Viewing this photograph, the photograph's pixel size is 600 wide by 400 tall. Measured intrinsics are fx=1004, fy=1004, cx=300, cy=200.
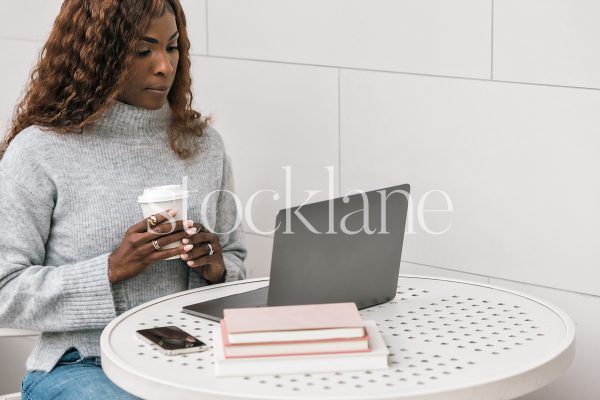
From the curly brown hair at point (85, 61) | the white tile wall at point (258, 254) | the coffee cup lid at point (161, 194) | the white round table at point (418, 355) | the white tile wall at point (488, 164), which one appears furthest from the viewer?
the white tile wall at point (258, 254)

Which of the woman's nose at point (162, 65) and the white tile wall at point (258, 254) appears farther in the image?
the white tile wall at point (258, 254)

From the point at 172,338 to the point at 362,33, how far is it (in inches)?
43.7

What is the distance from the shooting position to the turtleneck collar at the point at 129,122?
2107 mm

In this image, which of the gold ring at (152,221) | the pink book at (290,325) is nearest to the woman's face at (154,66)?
the gold ring at (152,221)

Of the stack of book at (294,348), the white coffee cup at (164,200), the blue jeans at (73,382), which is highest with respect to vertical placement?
the white coffee cup at (164,200)

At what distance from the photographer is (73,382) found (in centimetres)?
191

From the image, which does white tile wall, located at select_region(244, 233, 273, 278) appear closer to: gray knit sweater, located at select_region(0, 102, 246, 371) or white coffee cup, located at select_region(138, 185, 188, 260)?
gray knit sweater, located at select_region(0, 102, 246, 371)

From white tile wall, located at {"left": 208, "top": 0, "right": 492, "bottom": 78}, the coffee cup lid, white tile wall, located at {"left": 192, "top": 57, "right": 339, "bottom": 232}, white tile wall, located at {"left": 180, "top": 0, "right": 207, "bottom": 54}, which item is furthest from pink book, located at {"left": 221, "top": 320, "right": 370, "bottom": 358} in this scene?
white tile wall, located at {"left": 180, "top": 0, "right": 207, "bottom": 54}

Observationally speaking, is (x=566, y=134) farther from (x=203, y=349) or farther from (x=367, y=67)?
(x=203, y=349)

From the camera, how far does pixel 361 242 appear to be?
1.75 m

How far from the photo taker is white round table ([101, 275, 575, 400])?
1438mm

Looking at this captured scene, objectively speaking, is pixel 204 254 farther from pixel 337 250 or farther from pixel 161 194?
pixel 337 250

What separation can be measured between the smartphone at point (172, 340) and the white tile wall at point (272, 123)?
1019mm

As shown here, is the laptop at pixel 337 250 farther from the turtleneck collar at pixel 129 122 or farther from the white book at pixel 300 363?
the turtleneck collar at pixel 129 122
